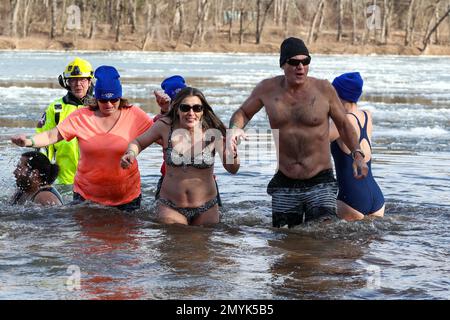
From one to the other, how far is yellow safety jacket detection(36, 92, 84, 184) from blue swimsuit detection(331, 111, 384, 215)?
2.84m

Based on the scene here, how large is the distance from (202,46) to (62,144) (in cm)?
6605

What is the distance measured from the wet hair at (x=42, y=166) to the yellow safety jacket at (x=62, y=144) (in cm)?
81

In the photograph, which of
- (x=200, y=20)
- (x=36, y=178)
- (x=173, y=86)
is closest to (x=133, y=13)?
(x=200, y=20)

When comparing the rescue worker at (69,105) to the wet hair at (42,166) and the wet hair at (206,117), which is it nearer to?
the wet hair at (42,166)

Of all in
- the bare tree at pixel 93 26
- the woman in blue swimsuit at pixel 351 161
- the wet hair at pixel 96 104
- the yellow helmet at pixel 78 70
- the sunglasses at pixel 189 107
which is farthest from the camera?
the bare tree at pixel 93 26

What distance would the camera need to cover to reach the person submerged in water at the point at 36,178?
8.10 meters

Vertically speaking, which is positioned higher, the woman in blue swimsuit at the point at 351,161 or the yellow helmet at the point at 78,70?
the yellow helmet at the point at 78,70

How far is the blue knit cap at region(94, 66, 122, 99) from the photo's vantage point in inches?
299

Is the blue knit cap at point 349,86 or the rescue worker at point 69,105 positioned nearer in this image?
the blue knit cap at point 349,86

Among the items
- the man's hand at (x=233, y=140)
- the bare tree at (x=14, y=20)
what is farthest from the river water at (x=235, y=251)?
the bare tree at (x=14, y=20)

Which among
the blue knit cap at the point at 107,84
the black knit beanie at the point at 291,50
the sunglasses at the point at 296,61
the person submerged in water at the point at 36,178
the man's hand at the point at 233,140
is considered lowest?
the person submerged in water at the point at 36,178

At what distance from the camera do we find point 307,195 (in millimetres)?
7270
